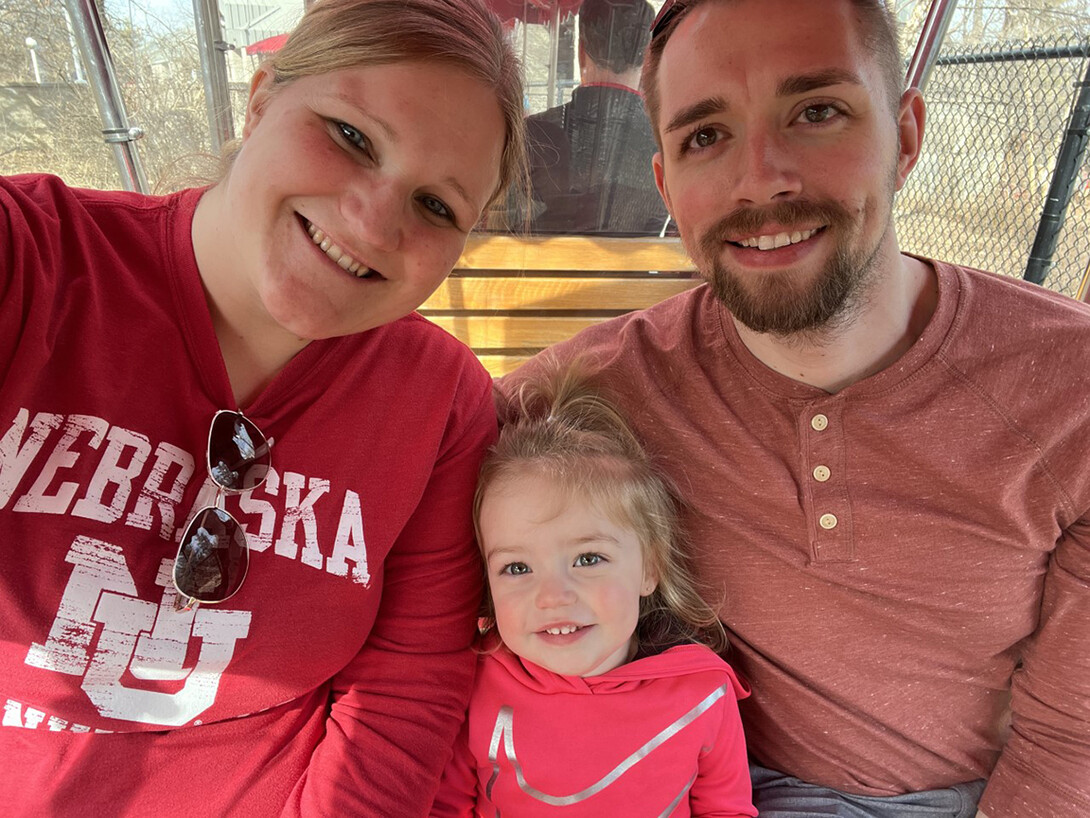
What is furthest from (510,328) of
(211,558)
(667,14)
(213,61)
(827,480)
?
(211,558)

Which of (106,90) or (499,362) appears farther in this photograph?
(499,362)

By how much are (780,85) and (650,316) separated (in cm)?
57

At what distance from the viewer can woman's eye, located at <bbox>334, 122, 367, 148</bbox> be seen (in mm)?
1207

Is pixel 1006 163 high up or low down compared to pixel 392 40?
down

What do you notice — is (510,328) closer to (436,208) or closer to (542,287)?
(542,287)

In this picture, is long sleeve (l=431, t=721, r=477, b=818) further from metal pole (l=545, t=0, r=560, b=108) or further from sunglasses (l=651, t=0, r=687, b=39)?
metal pole (l=545, t=0, r=560, b=108)

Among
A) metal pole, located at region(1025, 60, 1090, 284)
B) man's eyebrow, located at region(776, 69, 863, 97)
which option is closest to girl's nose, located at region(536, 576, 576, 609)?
man's eyebrow, located at region(776, 69, 863, 97)

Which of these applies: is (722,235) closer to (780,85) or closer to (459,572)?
(780,85)

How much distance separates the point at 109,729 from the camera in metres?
1.17

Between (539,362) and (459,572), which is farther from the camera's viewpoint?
(539,362)

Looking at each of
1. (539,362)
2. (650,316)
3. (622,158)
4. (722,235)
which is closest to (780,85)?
(722,235)

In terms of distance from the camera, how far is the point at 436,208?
1.31 m

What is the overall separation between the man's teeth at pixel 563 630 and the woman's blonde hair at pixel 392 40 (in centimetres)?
93

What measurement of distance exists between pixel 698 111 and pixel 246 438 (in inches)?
39.8
